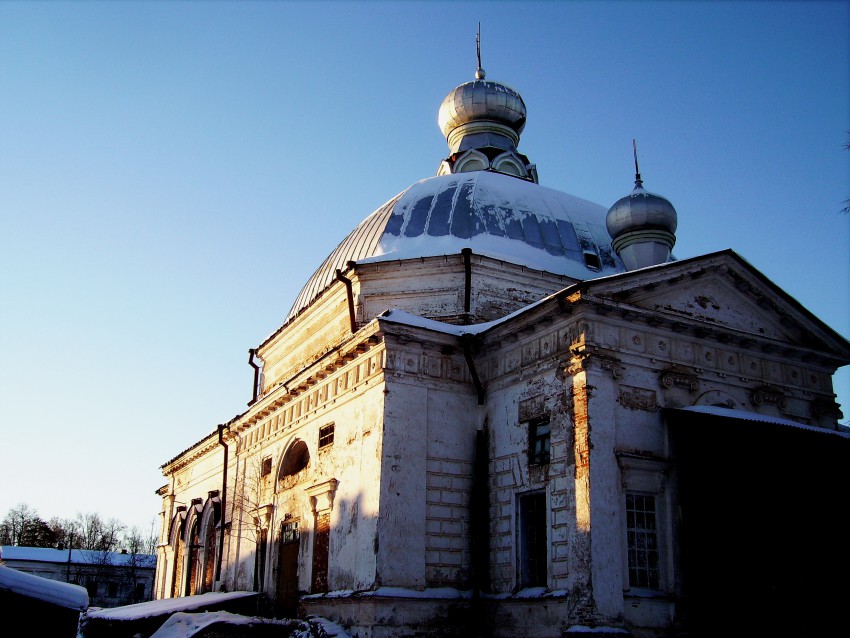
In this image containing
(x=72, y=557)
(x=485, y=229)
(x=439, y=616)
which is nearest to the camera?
(x=439, y=616)

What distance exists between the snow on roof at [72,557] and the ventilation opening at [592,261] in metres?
49.9

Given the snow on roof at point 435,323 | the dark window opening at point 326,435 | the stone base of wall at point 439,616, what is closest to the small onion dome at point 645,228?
the snow on roof at point 435,323

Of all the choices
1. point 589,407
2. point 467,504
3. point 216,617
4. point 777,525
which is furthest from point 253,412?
point 777,525

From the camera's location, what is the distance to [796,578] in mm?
11773

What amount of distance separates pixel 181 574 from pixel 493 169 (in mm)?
15633

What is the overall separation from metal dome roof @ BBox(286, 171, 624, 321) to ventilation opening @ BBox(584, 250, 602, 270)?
0.08 feet

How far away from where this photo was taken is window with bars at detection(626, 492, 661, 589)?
40.2 feet

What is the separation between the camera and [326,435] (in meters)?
16.3

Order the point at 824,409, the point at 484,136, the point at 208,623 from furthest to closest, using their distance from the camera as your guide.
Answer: the point at 484,136
the point at 824,409
the point at 208,623

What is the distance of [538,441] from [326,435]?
4738 millimetres

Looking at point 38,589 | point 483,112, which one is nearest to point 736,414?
point 38,589

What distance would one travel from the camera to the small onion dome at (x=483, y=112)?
26000 millimetres

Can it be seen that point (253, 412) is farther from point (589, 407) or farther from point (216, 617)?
point (589, 407)

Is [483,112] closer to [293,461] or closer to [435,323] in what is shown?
[435,323]
